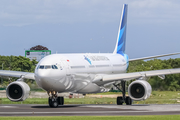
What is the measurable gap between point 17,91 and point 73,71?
5.01m

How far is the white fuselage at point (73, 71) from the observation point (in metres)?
35.8

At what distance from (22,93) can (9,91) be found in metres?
1.44

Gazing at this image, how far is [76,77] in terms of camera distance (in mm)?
38875

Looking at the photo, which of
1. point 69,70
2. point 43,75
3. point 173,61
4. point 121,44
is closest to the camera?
point 43,75

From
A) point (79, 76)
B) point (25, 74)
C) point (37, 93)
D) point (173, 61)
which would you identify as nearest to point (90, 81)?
point (79, 76)

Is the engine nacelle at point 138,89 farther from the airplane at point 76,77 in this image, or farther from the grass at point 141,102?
the grass at point 141,102

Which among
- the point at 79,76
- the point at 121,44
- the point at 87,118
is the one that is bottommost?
the point at 87,118

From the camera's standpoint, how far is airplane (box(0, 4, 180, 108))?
118ft

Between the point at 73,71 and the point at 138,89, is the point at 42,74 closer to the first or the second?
the point at 73,71

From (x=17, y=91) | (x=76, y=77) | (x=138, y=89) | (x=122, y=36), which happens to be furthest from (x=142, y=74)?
(x=122, y=36)

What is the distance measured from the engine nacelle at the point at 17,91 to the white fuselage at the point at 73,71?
2.87 meters

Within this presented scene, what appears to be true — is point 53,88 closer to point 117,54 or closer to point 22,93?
point 22,93

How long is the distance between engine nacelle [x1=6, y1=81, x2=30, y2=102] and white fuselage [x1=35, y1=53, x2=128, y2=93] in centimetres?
287

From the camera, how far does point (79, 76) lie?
130ft
